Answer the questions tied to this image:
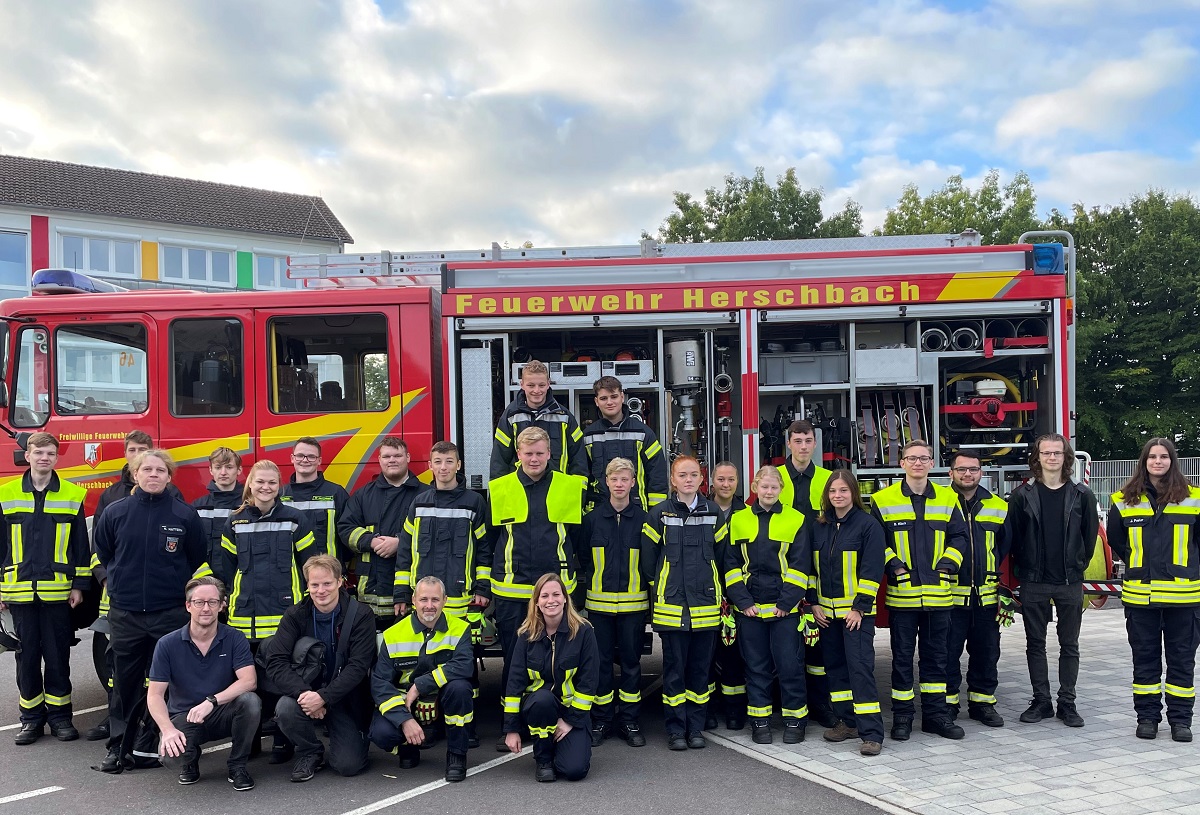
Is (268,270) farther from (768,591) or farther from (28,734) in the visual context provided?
(768,591)

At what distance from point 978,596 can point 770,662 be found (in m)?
1.33

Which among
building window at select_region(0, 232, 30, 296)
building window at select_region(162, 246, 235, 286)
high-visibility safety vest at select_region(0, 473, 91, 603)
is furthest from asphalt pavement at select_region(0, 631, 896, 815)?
building window at select_region(162, 246, 235, 286)

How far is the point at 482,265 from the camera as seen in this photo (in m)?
5.99

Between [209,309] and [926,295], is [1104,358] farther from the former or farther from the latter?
[209,309]

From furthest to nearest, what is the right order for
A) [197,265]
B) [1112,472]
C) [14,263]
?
[197,265] → [14,263] → [1112,472]

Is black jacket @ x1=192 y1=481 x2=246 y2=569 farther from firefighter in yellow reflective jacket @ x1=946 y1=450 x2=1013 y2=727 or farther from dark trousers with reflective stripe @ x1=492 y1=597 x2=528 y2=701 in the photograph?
firefighter in yellow reflective jacket @ x1=946 y1=450 x2=1013 y2=727

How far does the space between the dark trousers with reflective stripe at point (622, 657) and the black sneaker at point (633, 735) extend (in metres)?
0.03

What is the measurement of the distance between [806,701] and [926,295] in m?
2.69

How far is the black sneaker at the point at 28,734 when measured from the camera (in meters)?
5.34

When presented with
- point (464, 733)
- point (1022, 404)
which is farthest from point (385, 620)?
point (1022, 404)

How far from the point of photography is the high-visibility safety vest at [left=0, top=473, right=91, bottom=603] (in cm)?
531

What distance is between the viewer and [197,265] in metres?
28.6

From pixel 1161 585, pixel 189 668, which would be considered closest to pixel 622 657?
pixel 189 668

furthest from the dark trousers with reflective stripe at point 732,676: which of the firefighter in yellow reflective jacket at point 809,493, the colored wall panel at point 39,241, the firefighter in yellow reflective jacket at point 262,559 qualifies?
the colored wall panel at point 39,241
